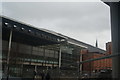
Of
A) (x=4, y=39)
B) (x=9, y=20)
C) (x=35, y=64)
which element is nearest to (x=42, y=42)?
(x=35, y=64)

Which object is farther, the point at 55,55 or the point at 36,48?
the point at 55,55

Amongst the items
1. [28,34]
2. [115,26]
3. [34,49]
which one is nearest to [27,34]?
[28,34]

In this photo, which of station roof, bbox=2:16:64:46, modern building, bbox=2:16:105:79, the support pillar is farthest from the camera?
modern building, bbox=2:16:105:79

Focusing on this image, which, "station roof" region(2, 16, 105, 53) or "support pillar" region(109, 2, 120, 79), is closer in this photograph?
"support pillar" region(109, 2, 120, 79)

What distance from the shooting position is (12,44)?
3391 centimetres

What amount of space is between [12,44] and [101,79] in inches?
828

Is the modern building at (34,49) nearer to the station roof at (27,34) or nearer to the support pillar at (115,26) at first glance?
the station roof at (27,34)

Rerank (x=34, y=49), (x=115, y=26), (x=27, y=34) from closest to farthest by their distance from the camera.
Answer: (x=115, y=26)
(x=27, y=34)
(x=34, y=49)

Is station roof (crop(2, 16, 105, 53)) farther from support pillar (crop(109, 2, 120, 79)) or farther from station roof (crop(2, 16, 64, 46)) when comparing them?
support pillar (crop(109, 2, 120, 79))

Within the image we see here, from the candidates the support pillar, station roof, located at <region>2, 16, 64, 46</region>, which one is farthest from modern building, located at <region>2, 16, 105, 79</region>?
the support pillar

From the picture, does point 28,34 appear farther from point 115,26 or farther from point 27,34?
point 115,26

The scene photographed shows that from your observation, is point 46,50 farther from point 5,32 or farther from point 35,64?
point 5,32

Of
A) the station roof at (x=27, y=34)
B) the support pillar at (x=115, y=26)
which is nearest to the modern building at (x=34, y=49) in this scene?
the station roof at (x=27, y=34)

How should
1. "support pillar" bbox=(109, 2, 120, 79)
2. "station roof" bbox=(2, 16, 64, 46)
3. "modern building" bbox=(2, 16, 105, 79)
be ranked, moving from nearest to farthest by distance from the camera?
"support pillar" bbox=(109, 2, 120, 79), "station roof" bbox=(2, 16, 64, 46), "modern building" bbox=(2, 16, 105, 79)
